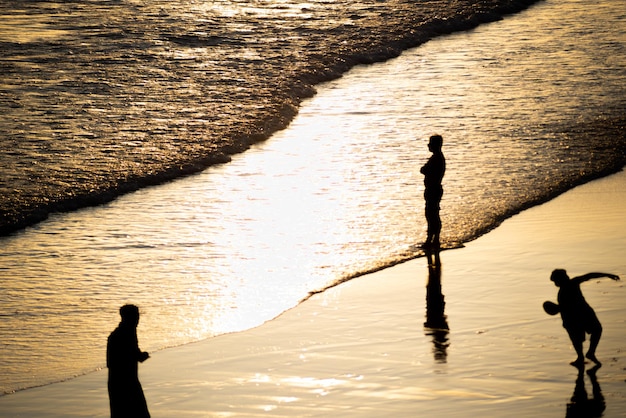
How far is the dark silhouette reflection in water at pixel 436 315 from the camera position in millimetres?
9052

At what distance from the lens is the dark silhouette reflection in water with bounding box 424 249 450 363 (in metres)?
9.05

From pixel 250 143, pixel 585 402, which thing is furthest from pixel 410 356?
pixel 250 143

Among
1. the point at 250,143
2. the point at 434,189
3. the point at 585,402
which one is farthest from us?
the point at 250,143

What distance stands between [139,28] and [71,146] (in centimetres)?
960

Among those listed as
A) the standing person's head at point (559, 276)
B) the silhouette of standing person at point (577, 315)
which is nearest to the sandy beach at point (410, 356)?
the silhouette of standing person at point (577, 315)

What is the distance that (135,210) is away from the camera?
14.5 meters

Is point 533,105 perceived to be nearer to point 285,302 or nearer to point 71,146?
point 71,146

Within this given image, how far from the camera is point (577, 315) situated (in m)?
8.35

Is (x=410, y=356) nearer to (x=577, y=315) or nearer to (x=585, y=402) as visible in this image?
(x=577, y=315)

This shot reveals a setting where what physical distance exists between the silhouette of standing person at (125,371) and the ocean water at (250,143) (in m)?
1.93

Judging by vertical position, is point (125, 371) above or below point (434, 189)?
below

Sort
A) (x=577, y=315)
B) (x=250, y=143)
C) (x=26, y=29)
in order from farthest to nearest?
1. (x=26, y=29)
2. (x=250, y=143)
3. (x=577, y=315)

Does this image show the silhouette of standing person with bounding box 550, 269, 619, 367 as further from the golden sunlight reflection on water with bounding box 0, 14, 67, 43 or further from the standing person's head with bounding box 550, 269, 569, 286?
the golden sunlight reflection on water with bounding box 0, 14, 67, 43

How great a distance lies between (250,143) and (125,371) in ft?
36.4
